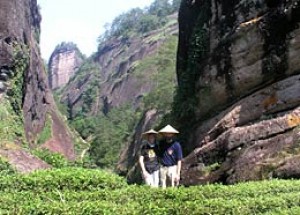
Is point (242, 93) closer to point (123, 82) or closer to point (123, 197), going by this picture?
point (123, 197)

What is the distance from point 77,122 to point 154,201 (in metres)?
67.1

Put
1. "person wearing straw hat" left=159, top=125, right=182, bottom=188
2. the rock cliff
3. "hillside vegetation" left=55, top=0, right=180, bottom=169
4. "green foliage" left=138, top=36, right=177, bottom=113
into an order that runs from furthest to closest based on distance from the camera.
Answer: the rock cliff, "hillside vegetation" left=55, top=0, right=180, bottom=169, "green foliage" left=138, top=36, right=177, bottom=113, "person wearing straw hat" left=159, top=125, right=182, bottom=188

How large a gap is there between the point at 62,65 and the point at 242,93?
116624mm

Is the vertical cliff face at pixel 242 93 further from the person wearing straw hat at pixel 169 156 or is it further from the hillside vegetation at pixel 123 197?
the hillside vegetation at pixel 123 197

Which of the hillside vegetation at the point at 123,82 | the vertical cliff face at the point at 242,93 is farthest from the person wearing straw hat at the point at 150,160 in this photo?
the hillside vegetation at the point at 123,82

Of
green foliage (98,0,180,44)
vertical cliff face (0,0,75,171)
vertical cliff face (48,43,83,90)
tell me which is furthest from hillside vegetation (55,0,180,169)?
vertical cliff face (48,43,83,90)

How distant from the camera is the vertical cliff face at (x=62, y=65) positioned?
131000 mm

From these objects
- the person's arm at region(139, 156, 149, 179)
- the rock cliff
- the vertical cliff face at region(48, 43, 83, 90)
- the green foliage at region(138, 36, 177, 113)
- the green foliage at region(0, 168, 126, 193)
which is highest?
the vertical cliff face at region(48, 43, 83, 90)

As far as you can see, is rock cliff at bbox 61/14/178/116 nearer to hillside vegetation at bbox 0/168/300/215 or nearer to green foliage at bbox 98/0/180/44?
green foliage at bbox 98/0/180/44

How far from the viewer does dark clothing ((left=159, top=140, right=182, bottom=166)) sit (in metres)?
11.2

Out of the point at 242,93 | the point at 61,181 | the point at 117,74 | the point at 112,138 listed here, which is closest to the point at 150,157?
the point at 61,181

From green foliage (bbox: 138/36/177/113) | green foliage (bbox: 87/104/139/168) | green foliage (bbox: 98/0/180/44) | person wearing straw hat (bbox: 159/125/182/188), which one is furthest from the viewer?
green foliage (bbox: 98/0/180/44)

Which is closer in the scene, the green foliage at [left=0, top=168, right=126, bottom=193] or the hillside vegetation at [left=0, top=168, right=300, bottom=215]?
the hillside vegetation at [left=0, top=168, right=300, bottom=215]

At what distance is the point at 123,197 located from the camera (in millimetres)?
9742
